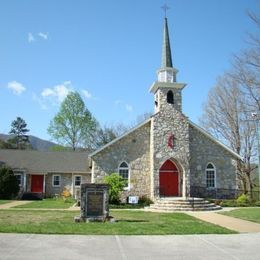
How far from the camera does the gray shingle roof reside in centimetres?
3422

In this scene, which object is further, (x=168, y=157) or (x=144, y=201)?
(x=168, y=157)

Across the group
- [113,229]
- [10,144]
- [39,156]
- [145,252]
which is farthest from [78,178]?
[10,144]

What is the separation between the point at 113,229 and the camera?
462 inches

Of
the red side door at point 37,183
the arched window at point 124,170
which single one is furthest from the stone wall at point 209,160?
the red side door at point 37,183

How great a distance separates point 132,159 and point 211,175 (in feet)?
21.1

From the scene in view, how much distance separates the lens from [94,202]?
47.6 feet

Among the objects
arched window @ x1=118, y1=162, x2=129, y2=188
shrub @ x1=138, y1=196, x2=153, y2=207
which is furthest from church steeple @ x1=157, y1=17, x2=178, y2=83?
shrub @ x1=138, y1=196, x2=153, y2=207

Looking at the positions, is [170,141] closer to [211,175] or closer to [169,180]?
[169,180]

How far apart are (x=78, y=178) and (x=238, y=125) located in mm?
16551

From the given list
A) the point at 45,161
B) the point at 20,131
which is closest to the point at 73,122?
the point at 45,161

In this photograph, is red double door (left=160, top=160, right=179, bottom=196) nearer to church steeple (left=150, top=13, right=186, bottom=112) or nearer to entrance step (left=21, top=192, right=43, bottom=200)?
church steeple (left=150, top=13, right=186, bottom=112)

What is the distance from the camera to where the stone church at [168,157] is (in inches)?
1027

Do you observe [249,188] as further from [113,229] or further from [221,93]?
[113,229]

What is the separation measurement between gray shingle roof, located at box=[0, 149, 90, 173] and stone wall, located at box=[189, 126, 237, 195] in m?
11.3
